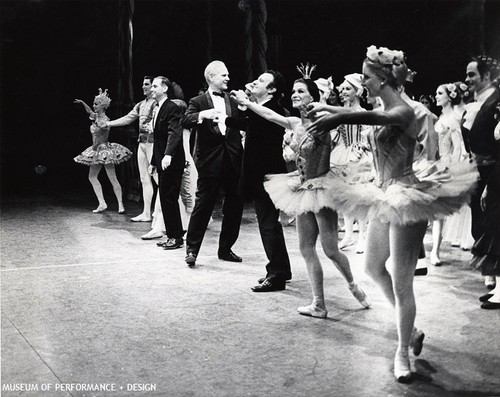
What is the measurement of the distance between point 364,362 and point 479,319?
1381mm

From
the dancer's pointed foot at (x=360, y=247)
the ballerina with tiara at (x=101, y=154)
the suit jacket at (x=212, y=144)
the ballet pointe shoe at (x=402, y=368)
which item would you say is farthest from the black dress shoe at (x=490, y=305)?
the ballerina with tiara at (x=101, y=154)

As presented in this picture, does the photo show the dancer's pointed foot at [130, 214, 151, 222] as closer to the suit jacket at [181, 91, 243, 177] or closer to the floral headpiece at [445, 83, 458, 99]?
the suit jacket at [181, 91, 243, 177]

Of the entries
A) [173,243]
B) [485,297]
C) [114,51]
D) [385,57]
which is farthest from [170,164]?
[114,51]

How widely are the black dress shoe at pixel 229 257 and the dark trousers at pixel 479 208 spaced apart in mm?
2405

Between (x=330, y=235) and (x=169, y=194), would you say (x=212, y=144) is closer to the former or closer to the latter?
(x=169, y=194)

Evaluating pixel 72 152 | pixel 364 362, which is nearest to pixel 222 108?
pixel 364 362

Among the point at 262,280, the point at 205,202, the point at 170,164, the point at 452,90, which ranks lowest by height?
the point at 262,280

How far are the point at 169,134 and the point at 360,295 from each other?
134 inches

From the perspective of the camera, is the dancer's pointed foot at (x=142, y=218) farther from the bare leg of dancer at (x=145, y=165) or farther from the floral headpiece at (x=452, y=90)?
the floral headpiece at (x=452, y=90)

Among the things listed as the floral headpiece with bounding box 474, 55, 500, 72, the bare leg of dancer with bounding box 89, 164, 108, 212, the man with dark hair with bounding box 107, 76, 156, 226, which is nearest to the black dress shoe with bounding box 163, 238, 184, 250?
the man with dark hair with bounding box 107, 76, 156, 226

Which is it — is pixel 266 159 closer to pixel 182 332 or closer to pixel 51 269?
pixel 182 332

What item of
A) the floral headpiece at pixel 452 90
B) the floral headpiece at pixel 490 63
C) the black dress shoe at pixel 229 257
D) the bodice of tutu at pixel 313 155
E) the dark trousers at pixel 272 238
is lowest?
the black dress shoe at pixel 229 257

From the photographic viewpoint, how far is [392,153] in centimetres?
412

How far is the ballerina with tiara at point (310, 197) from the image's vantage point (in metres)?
5.23
